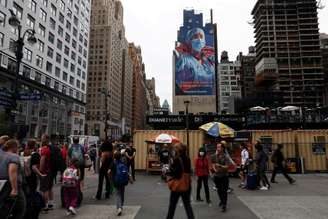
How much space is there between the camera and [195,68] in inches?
1758

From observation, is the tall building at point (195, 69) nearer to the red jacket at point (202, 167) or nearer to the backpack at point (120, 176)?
the red jacket at point (202, 167)

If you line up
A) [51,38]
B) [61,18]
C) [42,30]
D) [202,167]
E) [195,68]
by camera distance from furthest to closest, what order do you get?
[61,18], [51,38], [42,30], [195,68], [202,167]

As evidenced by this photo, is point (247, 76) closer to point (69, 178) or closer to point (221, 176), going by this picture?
point (221, 176)

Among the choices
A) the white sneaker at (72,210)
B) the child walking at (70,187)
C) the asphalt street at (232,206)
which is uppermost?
the child walking at (70,187)

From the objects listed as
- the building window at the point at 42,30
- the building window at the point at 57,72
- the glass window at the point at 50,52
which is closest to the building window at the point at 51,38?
the glass window at the point at 50,52

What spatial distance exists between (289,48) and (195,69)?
338 ft

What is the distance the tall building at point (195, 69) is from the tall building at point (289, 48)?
266 feet

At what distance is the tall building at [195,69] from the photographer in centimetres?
4434

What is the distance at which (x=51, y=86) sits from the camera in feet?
177

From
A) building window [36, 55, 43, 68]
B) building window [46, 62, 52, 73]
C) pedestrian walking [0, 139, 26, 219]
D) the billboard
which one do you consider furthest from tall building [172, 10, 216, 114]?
pedestrian walking [0, 139, 26, 219]

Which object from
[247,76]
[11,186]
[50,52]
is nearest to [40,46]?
[50,52]

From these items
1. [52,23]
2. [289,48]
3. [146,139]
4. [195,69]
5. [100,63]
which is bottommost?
[146,139]

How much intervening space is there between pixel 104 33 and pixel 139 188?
374 feet

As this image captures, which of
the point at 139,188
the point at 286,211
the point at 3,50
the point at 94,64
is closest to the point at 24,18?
the point at 3,50
